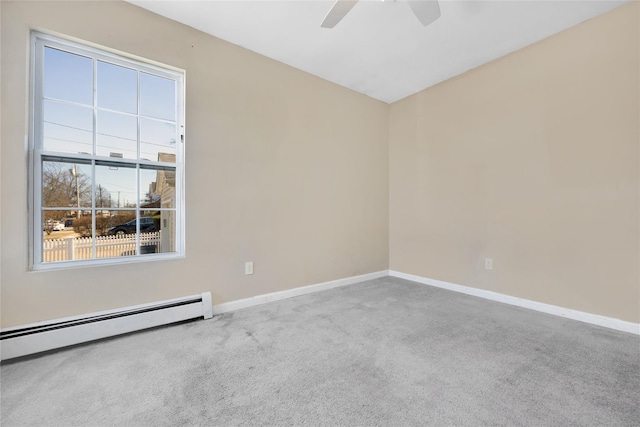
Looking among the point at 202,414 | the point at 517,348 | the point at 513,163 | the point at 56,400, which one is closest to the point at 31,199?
the point at 56,400

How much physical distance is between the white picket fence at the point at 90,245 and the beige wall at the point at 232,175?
12 cm

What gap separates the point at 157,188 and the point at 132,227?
Answer: 15.1 inches

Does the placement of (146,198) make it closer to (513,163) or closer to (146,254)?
(146,254)

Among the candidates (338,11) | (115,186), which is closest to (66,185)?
(115,186)

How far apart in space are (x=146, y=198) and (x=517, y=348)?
312cm

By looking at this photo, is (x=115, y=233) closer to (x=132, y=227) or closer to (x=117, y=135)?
(x=132, y=227)

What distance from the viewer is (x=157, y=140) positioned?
2.29 metres

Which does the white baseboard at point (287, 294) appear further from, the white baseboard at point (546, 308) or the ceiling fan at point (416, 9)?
the ceiling fan at point (416, 9)

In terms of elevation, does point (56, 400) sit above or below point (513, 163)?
below

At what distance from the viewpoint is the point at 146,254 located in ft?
7.30

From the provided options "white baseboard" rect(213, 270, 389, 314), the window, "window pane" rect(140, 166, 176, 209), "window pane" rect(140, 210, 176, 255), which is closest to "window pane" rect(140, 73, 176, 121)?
the window

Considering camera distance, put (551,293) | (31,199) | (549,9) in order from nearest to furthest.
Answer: (31,199), (549,9), (551,293)

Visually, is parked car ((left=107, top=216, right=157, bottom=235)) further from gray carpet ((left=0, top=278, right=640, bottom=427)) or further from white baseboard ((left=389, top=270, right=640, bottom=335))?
white baseboard ((left=389, top=270, right=640, bottom=335))

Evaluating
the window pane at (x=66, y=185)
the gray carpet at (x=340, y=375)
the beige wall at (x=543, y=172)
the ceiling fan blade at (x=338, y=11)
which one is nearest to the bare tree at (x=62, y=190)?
the window pane at (x=66, y=185)
